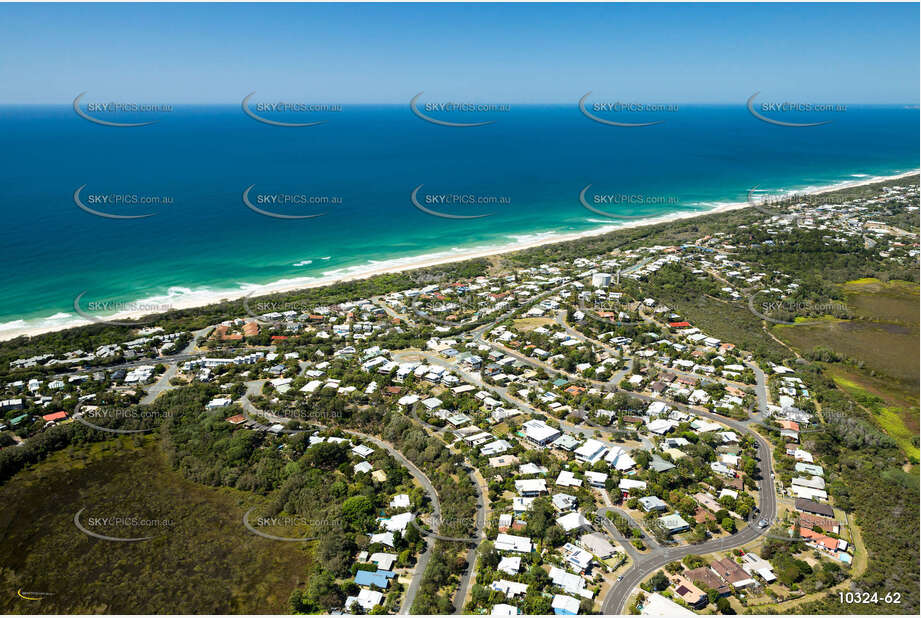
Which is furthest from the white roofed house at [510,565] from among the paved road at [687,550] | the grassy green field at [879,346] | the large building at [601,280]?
the large building at [601,280]

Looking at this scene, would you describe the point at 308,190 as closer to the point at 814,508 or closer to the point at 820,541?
the point at 814,508

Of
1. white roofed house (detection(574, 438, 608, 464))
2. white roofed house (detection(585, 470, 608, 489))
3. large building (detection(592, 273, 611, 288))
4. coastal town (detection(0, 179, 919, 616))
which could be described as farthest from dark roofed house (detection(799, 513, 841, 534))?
large building (detection(592, 273, 611, 288))

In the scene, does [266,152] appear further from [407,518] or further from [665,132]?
[665,132]

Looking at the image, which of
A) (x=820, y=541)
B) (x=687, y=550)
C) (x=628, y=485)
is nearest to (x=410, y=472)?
(x=628, y=485)

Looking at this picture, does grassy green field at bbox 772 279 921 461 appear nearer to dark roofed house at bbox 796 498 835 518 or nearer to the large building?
dark roofed house at bbox 796 498 835 518

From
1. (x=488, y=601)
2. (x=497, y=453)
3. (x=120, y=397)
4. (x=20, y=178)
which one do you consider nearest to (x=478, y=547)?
(x=488, y=601)

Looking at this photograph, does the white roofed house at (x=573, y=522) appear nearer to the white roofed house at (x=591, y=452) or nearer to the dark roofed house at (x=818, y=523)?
the white roofed house at (x=591, y=452)
